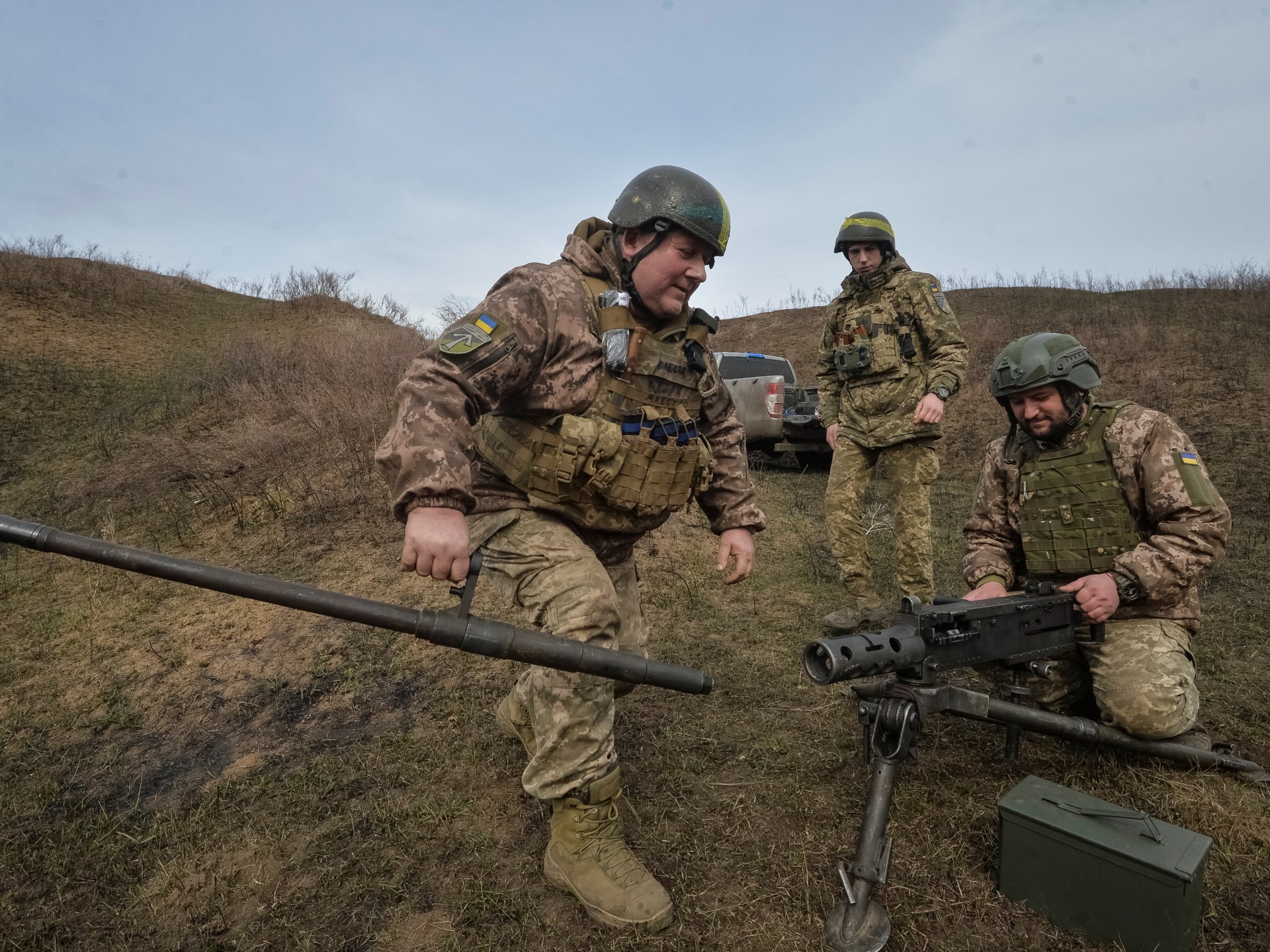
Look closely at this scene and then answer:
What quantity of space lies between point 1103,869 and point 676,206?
96.0 inches

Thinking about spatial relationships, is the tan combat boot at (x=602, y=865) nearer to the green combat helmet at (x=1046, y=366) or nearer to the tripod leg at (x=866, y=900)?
the tripod leg at (x=866, y=900)

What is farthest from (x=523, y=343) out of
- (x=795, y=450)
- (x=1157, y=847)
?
(x=795, y=450)

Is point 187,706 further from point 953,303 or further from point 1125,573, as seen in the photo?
point 953,303

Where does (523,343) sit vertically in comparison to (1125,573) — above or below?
above

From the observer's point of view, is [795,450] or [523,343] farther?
[795,450]

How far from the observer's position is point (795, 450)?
11617 millimetres

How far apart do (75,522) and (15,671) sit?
12.0 ft

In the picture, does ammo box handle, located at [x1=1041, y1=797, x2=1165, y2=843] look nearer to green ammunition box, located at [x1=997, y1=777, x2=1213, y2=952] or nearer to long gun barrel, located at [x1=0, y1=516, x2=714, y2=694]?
green ammunition box, located at [x1=997, y1=777, x2=1213, y2=952]

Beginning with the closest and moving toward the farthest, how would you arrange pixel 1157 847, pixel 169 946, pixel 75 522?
pixel 1157 847
pixel 169 946
pixel 75 522

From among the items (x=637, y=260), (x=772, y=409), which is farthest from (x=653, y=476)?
(x=772, y=409)

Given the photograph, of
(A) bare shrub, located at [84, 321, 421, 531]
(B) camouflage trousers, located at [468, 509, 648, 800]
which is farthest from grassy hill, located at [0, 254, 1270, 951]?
(B) camouflage trousers, located at [468, 509, 648, 800]

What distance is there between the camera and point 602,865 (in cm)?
238

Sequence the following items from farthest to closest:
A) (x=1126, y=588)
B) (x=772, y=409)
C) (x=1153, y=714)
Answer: (x=772, y=409) < (x=1126, y=588) < (x=1153, y=714)

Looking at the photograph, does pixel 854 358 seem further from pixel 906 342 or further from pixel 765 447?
pixel 765 447
